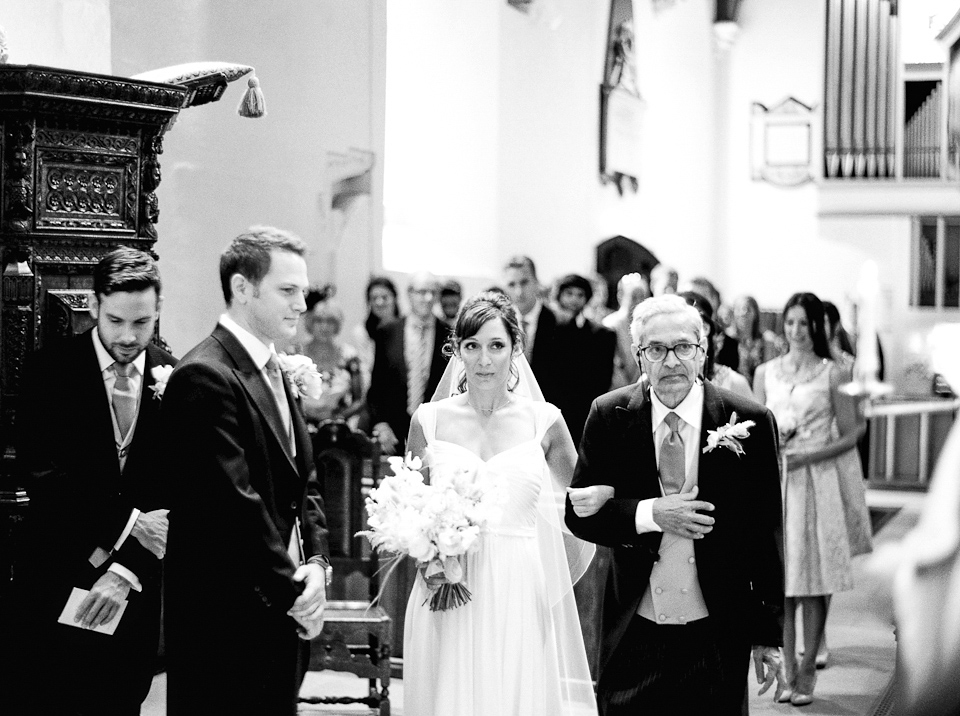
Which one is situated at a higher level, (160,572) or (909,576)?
(909,576)

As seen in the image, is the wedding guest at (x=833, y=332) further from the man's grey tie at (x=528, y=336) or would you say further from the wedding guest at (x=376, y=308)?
the wedding guest at (x=376, y=308)

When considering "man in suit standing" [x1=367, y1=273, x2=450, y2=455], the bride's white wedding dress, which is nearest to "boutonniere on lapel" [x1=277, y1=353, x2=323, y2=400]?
the bride's white wedding dress

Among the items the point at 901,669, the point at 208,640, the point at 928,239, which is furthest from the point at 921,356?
the point at 901,669

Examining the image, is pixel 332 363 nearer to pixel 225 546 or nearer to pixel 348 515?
pixel 348 515

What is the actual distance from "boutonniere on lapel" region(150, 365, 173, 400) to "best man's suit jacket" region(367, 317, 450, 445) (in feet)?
12.2

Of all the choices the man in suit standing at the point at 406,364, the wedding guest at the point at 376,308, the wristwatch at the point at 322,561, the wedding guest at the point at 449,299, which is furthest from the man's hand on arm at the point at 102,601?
the wedding guest at the point at 376,308

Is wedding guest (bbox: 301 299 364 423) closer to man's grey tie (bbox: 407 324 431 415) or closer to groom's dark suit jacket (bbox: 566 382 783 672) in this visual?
man's grey tie (bbox: 407 324 431 415)

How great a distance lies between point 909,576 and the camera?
4.83ft

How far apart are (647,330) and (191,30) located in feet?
16.9

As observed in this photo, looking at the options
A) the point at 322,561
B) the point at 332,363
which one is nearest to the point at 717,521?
the point at 322,561

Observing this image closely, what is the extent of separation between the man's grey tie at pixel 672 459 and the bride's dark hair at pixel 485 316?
74cm

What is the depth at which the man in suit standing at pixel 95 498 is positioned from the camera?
4.11m

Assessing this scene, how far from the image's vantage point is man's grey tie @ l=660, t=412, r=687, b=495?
3883 millimetres

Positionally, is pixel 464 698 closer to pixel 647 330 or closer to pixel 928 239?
pixel 647 330
